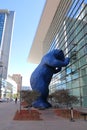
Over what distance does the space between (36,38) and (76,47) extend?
30.5 meters

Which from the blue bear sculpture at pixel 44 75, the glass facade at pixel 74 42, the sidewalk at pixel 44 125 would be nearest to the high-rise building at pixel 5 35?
the glass facade at pixel 74 42

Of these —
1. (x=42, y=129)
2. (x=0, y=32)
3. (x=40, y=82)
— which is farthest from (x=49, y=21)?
(x=0, y=32)

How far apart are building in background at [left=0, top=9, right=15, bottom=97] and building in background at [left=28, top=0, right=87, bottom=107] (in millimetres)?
66920

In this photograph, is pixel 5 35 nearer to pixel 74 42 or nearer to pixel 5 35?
pixel 5 35

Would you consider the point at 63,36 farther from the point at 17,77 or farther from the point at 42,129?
the point at 17,77

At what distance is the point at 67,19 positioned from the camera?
122 ft

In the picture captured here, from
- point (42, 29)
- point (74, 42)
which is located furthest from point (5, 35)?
point (74, 42)

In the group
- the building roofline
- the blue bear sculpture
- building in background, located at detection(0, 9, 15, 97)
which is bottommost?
the blue bear sculpture

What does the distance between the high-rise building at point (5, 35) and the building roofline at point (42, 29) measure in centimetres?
4146

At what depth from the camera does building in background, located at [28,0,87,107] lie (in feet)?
90.2

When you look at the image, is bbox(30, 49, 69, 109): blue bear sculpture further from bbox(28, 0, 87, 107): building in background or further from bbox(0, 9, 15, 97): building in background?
bbox(0, 9, 15, 97): building in background

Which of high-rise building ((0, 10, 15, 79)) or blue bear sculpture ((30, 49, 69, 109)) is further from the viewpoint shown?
high-rise building ((0, 10, 15, 79))

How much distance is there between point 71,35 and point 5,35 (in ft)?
332

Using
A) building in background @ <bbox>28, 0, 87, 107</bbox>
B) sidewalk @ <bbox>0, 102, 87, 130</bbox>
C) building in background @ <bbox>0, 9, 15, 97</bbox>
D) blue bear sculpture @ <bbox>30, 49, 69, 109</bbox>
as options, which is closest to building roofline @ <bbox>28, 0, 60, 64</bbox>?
building in background @ <bbox>28, 0, 87, 107</bbox>
